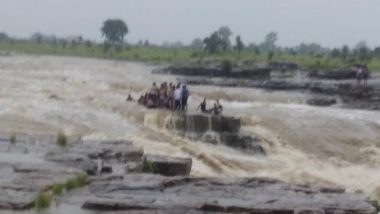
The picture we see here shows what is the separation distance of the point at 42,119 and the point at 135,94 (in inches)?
399

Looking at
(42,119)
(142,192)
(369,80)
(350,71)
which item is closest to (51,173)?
(142,192)

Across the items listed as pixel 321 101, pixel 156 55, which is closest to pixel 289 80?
pixel 321 101

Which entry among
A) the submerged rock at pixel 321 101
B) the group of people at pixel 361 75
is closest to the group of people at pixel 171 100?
the submerged rock at pixel 321 101

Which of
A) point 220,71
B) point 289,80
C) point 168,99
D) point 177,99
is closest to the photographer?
point 177,99

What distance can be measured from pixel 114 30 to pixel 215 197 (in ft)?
332

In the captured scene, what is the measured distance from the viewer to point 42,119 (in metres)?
27.6

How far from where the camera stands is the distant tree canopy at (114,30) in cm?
11281

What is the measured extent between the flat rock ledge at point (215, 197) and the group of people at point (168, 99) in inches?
623

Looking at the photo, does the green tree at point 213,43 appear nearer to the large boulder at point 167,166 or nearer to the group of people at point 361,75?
the group of people at point 361,75

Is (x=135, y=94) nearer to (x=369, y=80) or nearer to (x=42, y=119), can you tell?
(x=42, y=119)

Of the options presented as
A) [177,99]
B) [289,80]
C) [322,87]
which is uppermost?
[177,99]

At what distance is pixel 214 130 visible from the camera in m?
27.6

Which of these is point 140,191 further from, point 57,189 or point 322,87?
point 322,87

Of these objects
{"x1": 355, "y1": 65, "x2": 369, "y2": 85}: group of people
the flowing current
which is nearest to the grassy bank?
{"x1": 355, "y1": 65, "x2": 369, "y2": 85}: group of people
